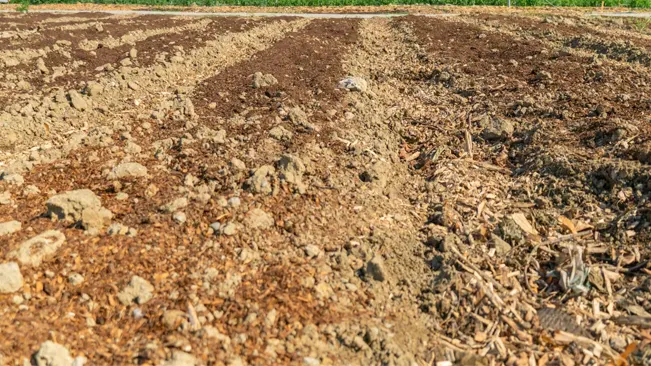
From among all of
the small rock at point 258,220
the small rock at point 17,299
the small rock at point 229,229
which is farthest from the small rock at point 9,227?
the small rock at point 258,220

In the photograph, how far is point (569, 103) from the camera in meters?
5.98

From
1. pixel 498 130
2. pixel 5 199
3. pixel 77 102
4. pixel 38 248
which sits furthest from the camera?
pixel 77 102

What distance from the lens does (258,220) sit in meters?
3.85

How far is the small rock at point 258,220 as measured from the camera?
12.5ft

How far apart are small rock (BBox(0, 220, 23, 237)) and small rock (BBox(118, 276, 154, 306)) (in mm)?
1312

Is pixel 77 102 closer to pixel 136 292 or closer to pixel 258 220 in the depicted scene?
pixel 258 220

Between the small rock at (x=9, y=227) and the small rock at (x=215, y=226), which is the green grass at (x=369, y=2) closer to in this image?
the small rock at (x=215, y=226)

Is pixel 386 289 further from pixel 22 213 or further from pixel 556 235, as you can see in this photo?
pixel 22 213

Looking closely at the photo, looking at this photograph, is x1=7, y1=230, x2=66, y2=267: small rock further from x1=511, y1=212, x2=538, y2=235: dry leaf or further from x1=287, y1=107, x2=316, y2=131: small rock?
x1=511, y1=212, x2=538, y2=235: dry leaf

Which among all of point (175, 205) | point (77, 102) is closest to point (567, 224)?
point (175, 205)

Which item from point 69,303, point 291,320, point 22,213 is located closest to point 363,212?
point 291,320

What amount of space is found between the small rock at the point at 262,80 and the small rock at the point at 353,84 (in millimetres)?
1026

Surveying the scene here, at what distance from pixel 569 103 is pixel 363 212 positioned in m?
3.55

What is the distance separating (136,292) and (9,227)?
1444mm
